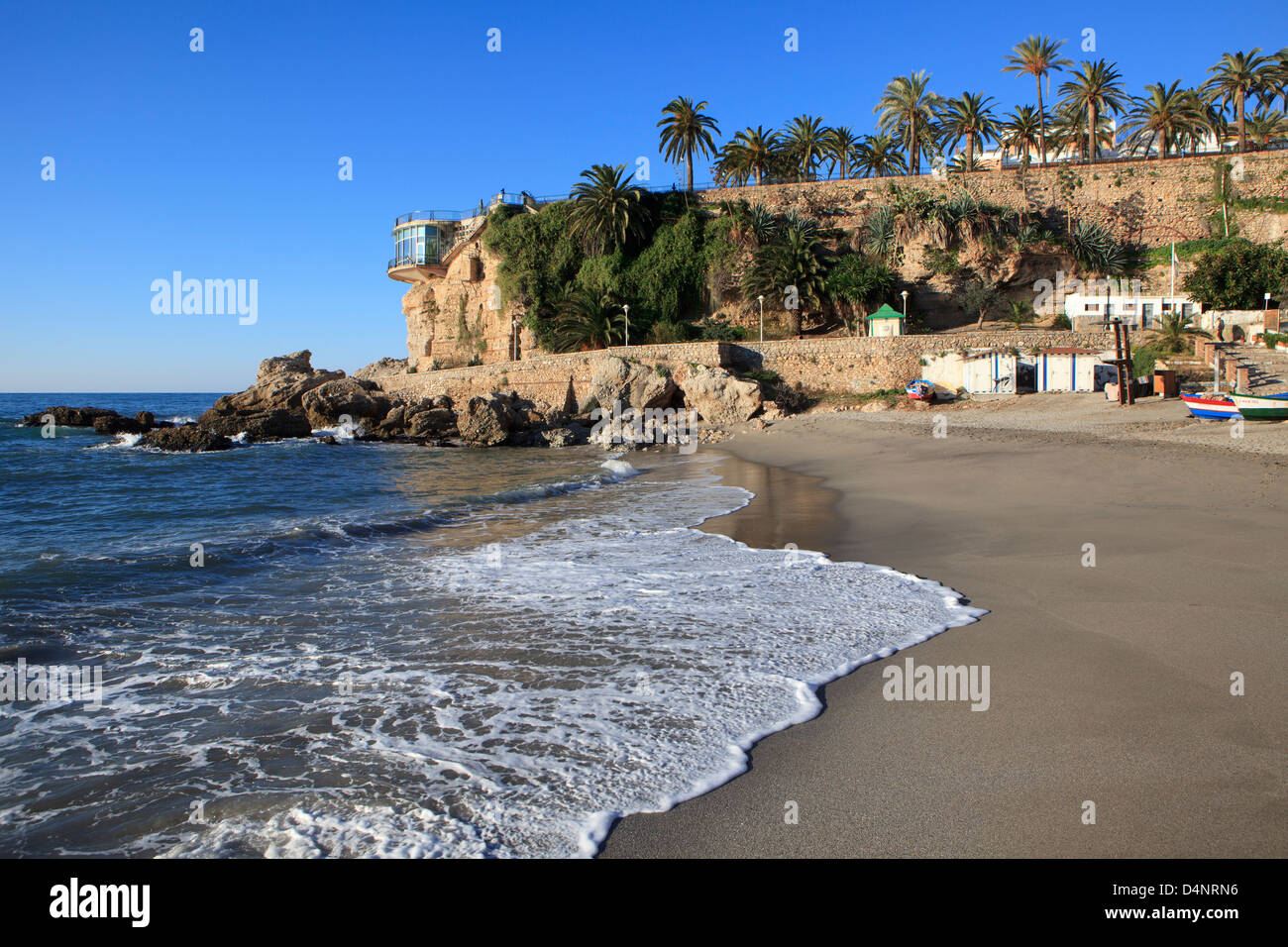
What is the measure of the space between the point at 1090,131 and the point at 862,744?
43.4m

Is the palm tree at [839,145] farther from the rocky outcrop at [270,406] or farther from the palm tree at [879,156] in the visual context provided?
the rocky outcrop at [270,406]

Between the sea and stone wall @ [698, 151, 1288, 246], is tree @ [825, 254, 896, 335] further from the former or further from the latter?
the sea

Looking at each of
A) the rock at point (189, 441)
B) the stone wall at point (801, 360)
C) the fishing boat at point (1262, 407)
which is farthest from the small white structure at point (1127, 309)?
the rock at point (189, 441)

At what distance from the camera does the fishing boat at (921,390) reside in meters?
26.1

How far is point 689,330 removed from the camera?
35.7 meters

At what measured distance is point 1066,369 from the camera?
25250mm

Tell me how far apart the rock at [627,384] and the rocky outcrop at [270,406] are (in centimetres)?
1275

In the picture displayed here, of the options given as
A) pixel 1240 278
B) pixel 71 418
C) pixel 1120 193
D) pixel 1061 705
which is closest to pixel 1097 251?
pixel 1120 193

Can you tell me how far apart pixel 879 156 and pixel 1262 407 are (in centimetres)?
3192

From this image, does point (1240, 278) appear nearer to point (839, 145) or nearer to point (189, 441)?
point (839, 145)

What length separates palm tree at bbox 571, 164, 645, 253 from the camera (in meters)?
37.0

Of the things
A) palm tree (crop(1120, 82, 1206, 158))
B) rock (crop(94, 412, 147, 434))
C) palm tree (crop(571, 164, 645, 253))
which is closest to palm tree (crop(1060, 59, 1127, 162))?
palm tree (crop(1120, 82, 1206, 158))

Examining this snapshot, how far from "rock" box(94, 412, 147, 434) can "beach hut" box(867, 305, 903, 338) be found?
106 ft
